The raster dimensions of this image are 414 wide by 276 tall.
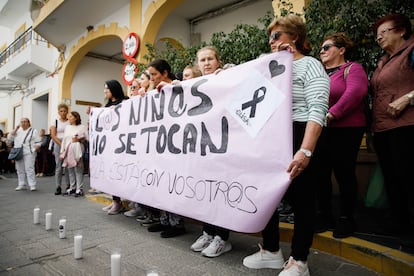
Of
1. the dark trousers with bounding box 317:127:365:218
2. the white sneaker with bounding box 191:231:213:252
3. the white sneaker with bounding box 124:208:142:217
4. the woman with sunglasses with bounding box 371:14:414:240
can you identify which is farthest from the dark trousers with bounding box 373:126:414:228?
the white sneaker with bounding box 124:208:142:217

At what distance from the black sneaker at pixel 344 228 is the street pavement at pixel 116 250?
0.18 meters

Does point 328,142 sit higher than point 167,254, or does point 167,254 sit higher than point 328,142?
point 328,142

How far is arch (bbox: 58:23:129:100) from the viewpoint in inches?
327

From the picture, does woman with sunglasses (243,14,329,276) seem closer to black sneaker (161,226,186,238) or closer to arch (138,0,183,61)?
black sneaker (161,226,186,238)

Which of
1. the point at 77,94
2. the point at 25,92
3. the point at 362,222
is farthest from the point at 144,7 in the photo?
the point at 25,92

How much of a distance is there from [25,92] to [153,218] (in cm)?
1375

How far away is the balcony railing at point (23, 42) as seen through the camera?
1209 cm

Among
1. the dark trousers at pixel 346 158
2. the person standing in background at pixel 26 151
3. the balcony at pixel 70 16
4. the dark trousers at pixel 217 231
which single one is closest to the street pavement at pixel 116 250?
the dark trousers at pixel 217 231

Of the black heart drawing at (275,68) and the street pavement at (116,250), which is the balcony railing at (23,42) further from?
the black heart drawing at (275,68)

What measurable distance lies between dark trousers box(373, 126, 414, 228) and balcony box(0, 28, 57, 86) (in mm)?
12212

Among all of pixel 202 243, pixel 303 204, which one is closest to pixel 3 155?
pixel 202 243

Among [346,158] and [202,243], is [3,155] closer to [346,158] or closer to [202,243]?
[202,243]

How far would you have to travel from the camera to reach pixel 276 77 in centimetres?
191

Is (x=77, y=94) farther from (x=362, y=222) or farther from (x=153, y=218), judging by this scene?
(x=362, y=222)
